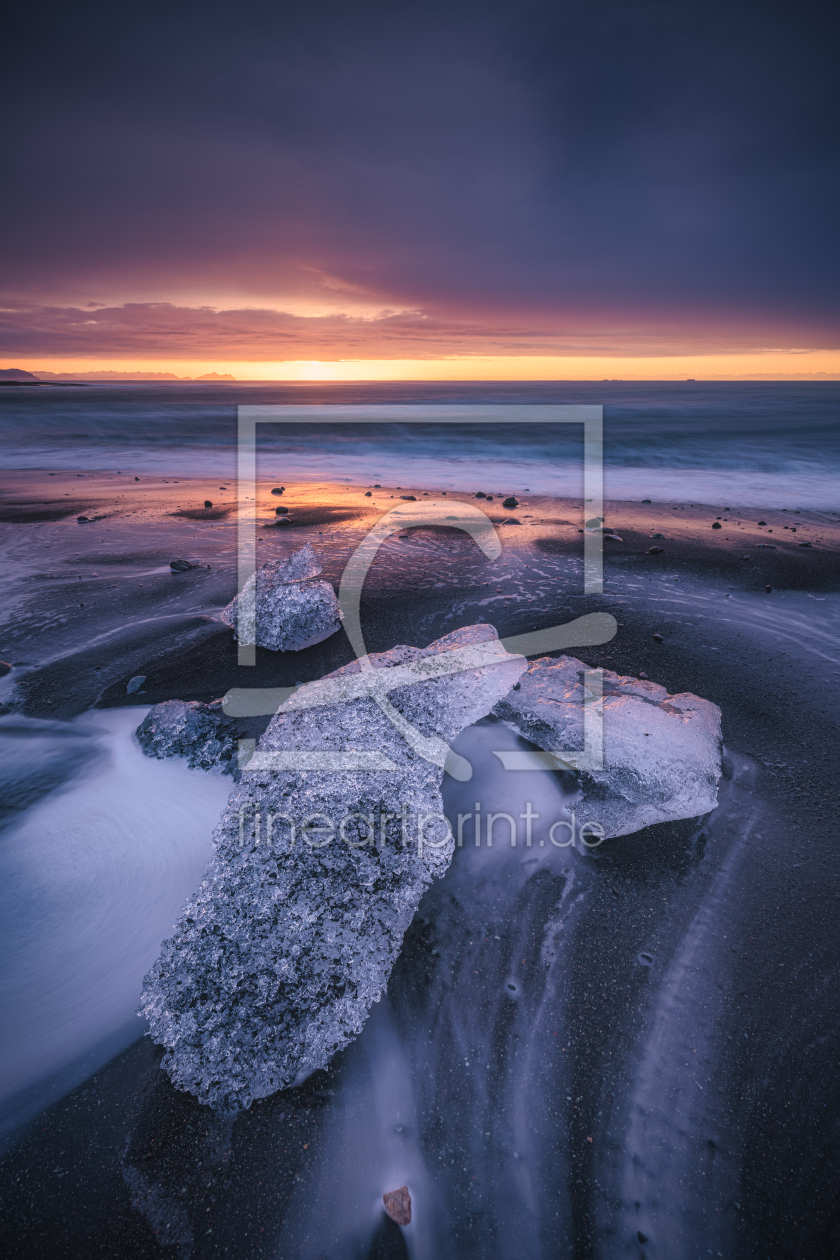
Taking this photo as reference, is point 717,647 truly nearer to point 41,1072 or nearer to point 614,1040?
point 614,1040

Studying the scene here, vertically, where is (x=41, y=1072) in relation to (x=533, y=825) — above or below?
below

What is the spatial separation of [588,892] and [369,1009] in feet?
4.15

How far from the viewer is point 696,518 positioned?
1102 cm

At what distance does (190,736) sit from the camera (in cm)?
375

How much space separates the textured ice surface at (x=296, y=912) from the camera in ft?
6.71

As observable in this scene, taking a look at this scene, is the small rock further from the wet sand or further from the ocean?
the ocean

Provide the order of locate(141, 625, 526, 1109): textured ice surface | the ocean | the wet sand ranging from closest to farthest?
1. the wet sand
2. locate(141, 625, 526, 1109): textured ice surface
3. the ocean

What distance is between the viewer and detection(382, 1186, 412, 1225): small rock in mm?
1777

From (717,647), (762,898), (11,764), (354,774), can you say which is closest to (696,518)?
(717,647)

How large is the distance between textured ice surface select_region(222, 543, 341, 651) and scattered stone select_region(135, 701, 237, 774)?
1.23 meters

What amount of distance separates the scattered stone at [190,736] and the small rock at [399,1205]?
90.6 inches
